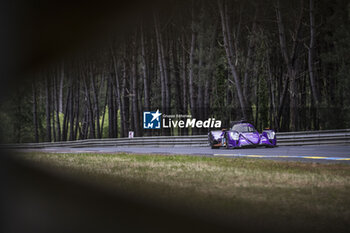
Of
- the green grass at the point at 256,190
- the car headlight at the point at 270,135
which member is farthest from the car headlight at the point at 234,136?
the green grass at the point at 256,190

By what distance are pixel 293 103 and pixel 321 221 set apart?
537 inches

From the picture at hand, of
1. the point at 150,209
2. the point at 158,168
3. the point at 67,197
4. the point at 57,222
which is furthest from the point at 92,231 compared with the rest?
the point at 158,168

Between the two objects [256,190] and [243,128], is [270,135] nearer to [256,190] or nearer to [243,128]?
[243,128]

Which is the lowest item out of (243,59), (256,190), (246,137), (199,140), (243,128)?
(256,190)

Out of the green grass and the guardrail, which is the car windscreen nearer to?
the guardrail

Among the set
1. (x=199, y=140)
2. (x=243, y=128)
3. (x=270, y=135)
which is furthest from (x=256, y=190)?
(x=199, y=140)

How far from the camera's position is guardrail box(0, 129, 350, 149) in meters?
14.5

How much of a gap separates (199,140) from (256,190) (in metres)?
12.7

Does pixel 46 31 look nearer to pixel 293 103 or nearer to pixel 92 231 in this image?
pixel 92 231

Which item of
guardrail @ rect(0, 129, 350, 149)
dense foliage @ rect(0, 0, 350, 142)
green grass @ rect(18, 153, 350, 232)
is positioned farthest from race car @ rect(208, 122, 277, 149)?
green grass @ rect(18, 153, 350, 232)

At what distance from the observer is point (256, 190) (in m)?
5.48

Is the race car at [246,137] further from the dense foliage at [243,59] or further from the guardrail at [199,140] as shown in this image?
the dense foliage at [243,59]

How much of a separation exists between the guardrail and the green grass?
18.8 ft

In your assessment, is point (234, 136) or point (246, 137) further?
point (234, 136)
